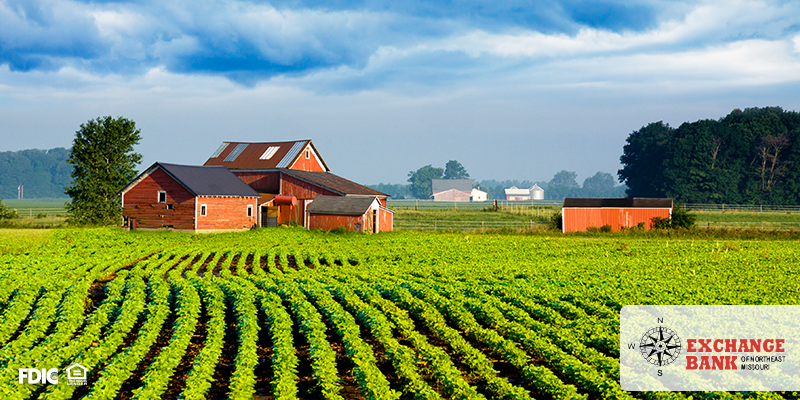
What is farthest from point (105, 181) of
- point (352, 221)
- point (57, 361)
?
point (57, 361)

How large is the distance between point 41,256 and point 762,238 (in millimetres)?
46086

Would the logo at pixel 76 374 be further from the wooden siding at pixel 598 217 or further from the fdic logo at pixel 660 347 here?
the wooden siding at pixel 598 217

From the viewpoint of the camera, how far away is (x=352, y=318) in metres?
15.2

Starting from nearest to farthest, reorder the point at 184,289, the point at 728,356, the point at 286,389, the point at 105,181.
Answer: the point at 286,389 → the point at 728,356 → the point at 184,289 → the point at 105,181

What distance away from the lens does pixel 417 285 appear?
20250 mm

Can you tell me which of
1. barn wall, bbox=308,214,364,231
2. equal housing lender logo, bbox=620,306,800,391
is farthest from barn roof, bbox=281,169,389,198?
equal housing lender logo, bbox=620,306,800,391

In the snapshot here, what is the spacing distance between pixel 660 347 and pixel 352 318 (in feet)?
23.9

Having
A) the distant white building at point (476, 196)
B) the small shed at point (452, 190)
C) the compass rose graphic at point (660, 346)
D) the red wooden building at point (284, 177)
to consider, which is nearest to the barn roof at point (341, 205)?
the red wooden building at point (284, 177)

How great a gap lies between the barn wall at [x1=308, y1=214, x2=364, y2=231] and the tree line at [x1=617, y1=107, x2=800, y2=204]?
2907 inches

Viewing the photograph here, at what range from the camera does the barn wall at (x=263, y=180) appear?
5328 centimetres

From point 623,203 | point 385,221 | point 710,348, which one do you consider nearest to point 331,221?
point 385,221

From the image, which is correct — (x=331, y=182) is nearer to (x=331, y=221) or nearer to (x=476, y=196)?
(x=331, y=221)

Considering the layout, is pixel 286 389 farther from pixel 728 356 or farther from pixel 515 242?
pixel 515 242

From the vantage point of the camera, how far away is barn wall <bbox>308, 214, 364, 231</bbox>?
149 feet
